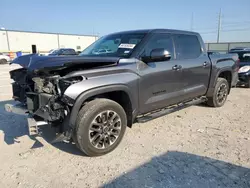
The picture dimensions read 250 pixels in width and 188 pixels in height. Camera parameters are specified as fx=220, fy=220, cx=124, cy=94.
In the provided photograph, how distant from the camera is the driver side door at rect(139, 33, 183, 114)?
3.75 metres

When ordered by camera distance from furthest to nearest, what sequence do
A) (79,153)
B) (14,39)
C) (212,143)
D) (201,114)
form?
(14,39), (201,114), (212,143), (79,153)

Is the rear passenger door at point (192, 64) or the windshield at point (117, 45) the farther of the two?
the rear passenger door at point (192, 64)

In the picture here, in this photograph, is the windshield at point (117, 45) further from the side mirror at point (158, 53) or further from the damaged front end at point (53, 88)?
the damaged front end at point (53, 88)

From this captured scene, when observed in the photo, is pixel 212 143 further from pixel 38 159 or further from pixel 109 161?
pixel 38 159

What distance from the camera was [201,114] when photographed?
17.7 ft

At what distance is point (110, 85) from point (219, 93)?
3.85 meters

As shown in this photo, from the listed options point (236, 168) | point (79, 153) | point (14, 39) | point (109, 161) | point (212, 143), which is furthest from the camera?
point (14, 39)

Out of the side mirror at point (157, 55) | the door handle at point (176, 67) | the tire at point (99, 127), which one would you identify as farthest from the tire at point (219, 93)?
the tire at point (99, 127)

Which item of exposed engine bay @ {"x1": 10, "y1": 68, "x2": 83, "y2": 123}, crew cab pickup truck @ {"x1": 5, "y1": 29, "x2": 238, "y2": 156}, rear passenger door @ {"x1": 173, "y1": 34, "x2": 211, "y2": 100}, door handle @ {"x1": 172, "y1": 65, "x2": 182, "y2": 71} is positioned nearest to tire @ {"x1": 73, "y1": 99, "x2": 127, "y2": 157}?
crew cab pickup truck @ {"x1": 5, "y1": 29, "x2": 238, "y2": 156}

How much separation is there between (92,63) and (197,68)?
2653 mm

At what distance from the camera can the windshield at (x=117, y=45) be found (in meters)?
3.88

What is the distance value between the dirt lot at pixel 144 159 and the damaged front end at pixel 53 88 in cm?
52

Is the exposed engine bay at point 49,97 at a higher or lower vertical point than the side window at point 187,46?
lower

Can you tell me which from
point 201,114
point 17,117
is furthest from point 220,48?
point 17,117
